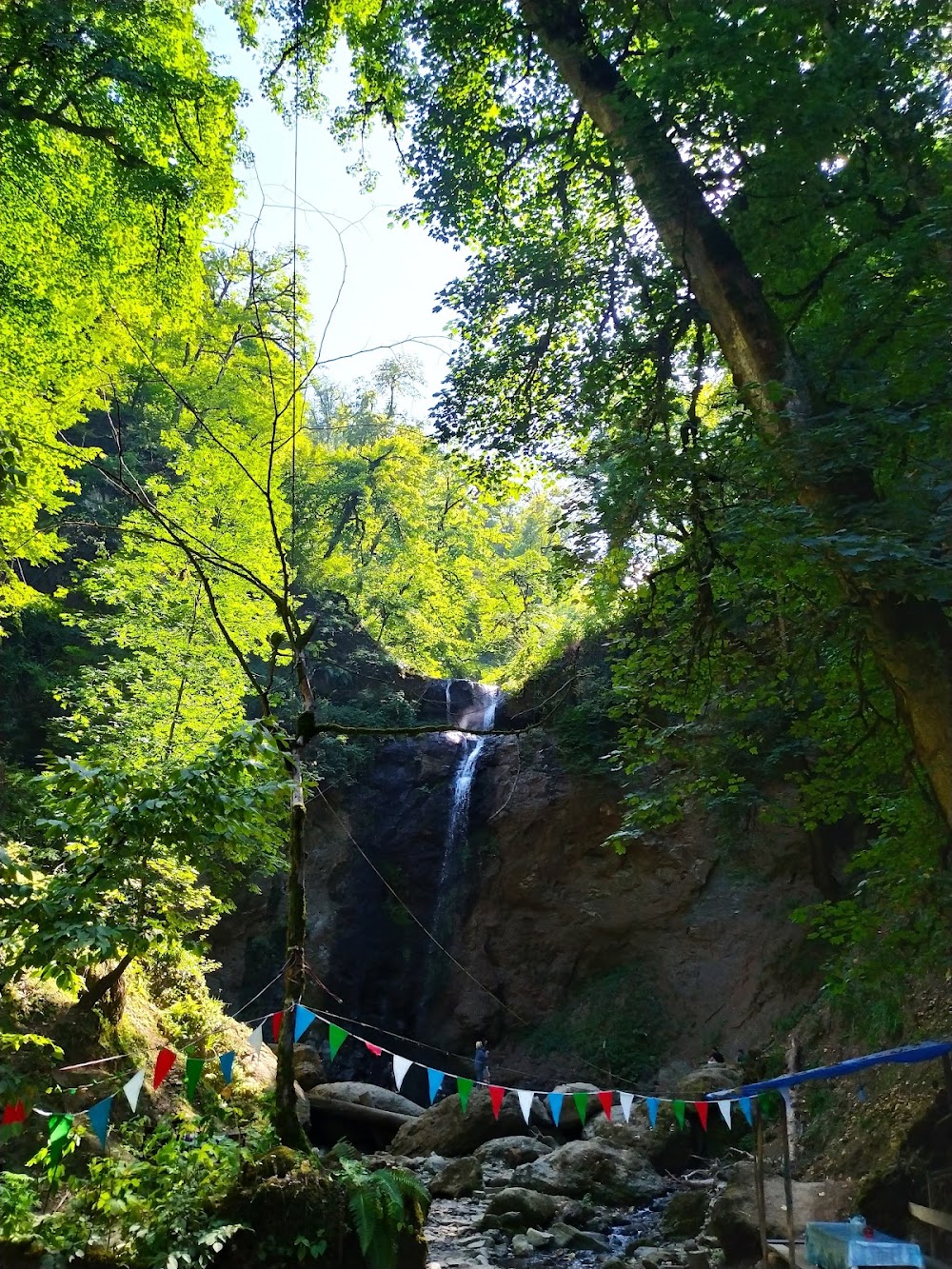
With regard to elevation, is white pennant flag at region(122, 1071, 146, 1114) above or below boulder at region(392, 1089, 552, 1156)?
above

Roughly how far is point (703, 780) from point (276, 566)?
30.7 feet

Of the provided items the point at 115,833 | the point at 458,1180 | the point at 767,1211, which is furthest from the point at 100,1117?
the point at 458,1180

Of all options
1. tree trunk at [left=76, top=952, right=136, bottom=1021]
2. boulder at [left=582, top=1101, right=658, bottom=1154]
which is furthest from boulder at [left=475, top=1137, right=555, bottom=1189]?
tree trunk at [left=76, top=952, right=136, bottom=1021]

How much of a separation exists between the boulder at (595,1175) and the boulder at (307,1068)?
16.0 ft

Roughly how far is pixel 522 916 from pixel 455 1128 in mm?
6414

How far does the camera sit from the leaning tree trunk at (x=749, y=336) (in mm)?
4824

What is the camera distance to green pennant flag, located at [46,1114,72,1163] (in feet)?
13.9

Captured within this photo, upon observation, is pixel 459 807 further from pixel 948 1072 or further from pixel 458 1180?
pixel 948 1072

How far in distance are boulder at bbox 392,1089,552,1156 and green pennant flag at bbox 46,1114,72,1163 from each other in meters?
7.81

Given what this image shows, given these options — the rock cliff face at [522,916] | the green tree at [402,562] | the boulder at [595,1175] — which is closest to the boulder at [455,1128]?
the boulder at [595,1175]

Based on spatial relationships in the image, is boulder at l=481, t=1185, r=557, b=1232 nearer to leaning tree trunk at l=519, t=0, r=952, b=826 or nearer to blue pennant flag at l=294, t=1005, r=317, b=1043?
blue pennant flag at l=294, t=1005, r=317, b=1043

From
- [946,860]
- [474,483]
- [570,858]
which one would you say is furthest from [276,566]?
[946,860]

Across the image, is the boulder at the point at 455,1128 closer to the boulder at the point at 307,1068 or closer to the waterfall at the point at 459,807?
the boulder at the point at 307,1068

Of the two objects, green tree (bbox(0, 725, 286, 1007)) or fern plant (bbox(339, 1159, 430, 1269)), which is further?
fern plant (bbox(339, 1159, 430, 1269))
